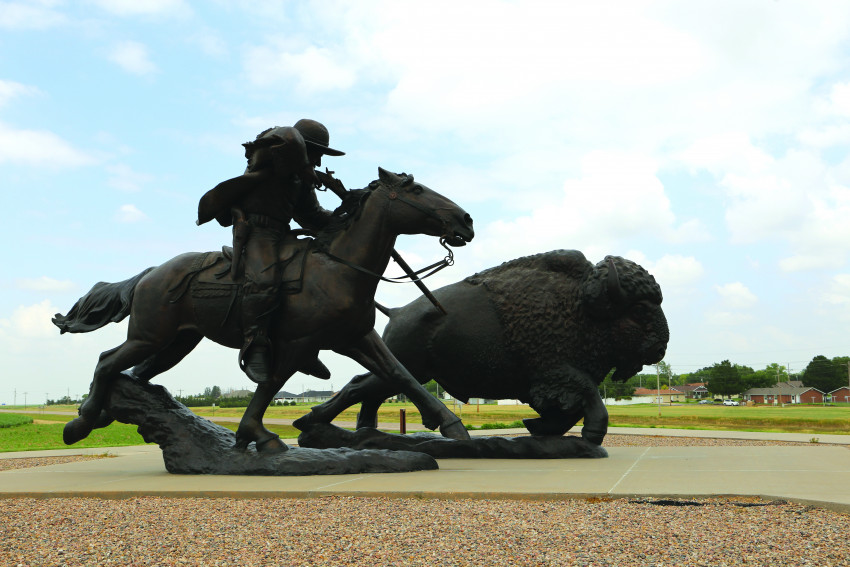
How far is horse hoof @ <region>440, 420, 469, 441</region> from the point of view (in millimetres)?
6805

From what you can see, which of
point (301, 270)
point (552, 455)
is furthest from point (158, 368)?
point (552, 455)

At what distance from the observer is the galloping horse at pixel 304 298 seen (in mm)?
5980

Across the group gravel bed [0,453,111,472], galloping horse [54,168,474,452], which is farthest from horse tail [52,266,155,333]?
gravel bed [0,453,111,472]

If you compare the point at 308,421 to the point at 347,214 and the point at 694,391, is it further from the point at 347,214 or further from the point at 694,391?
the point at 694,391

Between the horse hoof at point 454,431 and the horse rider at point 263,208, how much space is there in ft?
5.04

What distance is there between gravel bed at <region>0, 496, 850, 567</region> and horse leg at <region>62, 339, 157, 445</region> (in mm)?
1668

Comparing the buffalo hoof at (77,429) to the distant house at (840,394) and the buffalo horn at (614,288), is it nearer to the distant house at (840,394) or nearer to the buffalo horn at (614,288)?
the buffalo horn at (614,288)

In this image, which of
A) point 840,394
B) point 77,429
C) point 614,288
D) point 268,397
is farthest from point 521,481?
point 840,394

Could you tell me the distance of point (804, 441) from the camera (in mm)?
11727

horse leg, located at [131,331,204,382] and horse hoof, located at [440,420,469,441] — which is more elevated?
horse leg, located at [131,331,204,382]

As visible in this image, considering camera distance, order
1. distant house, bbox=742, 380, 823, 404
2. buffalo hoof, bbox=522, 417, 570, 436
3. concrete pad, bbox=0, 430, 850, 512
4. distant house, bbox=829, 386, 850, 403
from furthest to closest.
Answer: distant house, bbox=742, 380, 823, 404 → distant house, bbox=829, 386, 850, 403 → buffalo hoof, bbox=522, 417, 570, 436 → concrete pad, bbox=0, 430, 850, 512

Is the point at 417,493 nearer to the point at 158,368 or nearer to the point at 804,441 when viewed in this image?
the point at 158,368

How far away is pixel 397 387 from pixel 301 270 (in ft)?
5.29

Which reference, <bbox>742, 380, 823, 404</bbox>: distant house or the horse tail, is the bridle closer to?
the horse tail
